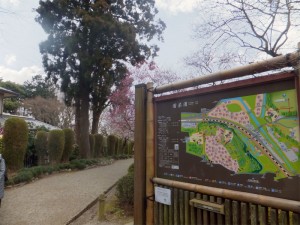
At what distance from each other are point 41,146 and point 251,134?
1211 centimetres

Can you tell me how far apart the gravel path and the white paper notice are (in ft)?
11.9

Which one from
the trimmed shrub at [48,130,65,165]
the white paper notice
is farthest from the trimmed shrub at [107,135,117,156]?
the white paper notice

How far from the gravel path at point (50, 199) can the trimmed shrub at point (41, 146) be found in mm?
2423

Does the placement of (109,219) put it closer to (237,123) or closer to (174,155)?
(174,155)

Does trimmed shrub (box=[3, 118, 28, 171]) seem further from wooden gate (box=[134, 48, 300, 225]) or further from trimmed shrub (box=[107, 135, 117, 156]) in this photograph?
trimmed shrub (box=[107, 135, 117, 156])

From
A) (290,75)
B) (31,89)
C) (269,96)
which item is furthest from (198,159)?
(31,89)

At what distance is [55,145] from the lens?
13.2m

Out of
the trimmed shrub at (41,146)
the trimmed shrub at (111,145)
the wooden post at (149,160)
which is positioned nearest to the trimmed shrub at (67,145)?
the trimmed shrub at (41,146)

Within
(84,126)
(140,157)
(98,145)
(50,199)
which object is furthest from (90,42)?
(140,157)

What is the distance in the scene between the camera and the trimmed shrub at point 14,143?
10.6 m

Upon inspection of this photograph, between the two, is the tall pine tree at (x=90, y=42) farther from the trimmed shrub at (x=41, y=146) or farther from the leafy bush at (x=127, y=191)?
the leafy bush at (x=127, y=191)

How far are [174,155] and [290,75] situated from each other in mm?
1404

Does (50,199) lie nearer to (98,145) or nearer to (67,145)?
(67,145)

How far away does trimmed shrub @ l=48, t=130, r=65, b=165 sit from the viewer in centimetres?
1317
